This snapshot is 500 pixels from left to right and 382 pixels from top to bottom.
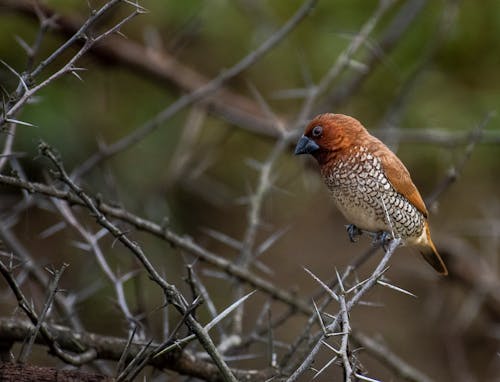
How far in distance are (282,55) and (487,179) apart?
91.8 inches

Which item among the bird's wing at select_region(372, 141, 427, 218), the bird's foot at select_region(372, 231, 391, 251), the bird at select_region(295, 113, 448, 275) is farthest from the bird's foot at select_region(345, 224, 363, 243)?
the bird's wing at select_region(372, 141, 427, 218)

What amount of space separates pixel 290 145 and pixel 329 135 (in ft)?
6.92

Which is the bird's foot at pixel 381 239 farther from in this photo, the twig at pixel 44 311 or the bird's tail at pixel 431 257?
the twig at pixel 44 311

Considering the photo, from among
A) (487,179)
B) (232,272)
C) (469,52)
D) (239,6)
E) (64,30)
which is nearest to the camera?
(232,272)

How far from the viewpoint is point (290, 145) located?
19.1 ft

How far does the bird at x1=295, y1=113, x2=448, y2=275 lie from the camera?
3707mm

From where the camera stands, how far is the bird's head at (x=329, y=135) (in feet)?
12.0

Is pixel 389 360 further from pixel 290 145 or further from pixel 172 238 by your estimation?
pixel 290 145

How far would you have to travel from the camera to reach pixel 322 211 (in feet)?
25.2

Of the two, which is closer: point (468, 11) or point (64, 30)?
point (64, 30)

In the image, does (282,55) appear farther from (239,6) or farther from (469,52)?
(469,52)

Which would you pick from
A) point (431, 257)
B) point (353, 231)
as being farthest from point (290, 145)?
point (353, 231)

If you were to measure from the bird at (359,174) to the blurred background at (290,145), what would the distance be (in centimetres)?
143

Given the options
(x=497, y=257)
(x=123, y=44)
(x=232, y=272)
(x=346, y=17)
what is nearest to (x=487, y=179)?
(x=497, y=257)
